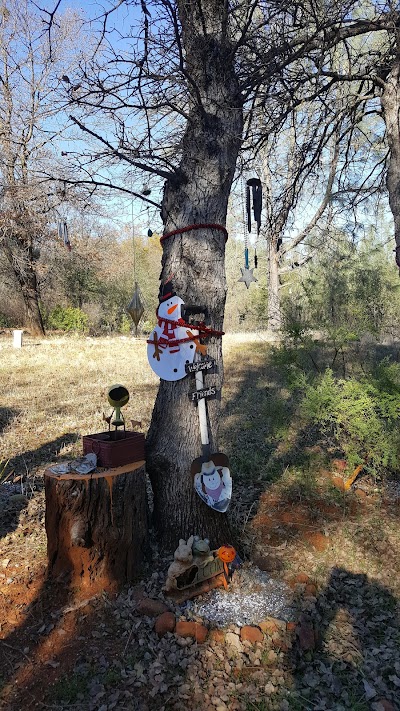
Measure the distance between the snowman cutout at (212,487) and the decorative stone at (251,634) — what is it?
2.22ft

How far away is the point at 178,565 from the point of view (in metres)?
2.76

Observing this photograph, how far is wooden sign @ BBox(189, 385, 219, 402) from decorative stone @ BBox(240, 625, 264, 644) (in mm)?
1267

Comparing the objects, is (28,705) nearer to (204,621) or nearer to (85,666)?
(85,666)

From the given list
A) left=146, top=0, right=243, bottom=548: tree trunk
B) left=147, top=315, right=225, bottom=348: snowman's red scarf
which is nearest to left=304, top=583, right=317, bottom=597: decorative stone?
Result: left=146, top=0, right=243, bottom=548: tree trunk

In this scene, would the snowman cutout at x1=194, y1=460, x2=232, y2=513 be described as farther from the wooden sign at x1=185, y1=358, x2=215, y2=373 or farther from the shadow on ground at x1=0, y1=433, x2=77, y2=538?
the shadow on ground at x1=0, y1=433, x2=77, y2=538

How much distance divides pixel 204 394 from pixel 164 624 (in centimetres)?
127

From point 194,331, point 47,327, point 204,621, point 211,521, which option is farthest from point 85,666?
point 47,327

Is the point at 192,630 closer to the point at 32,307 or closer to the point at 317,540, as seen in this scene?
the point at 317,540

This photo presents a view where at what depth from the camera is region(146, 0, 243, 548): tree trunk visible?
3.07 m

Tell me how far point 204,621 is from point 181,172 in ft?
8.55

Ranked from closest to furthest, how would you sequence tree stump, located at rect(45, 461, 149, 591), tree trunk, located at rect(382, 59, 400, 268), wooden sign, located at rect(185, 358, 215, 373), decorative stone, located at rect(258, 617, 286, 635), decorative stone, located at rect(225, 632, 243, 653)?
1. decorative stone, located at rect(225, 632, 243, 653)
2. decorative stone, located at rect(258, 617, 286, 635)
3. tree stump, located at rect(45, 461, 149, 591)
4. wooden sign, located at rect(185, 358, 215, 373)
5. tree trunk, located at rect(382, 59, 400, 268)

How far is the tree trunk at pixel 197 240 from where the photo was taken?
10.1 ft

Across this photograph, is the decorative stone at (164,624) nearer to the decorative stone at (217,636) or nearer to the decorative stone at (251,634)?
the decorative stone at (217,636)

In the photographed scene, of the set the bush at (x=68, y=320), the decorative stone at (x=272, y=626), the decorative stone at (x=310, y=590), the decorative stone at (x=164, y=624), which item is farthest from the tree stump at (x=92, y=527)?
the bush at (x=68, y=320)
